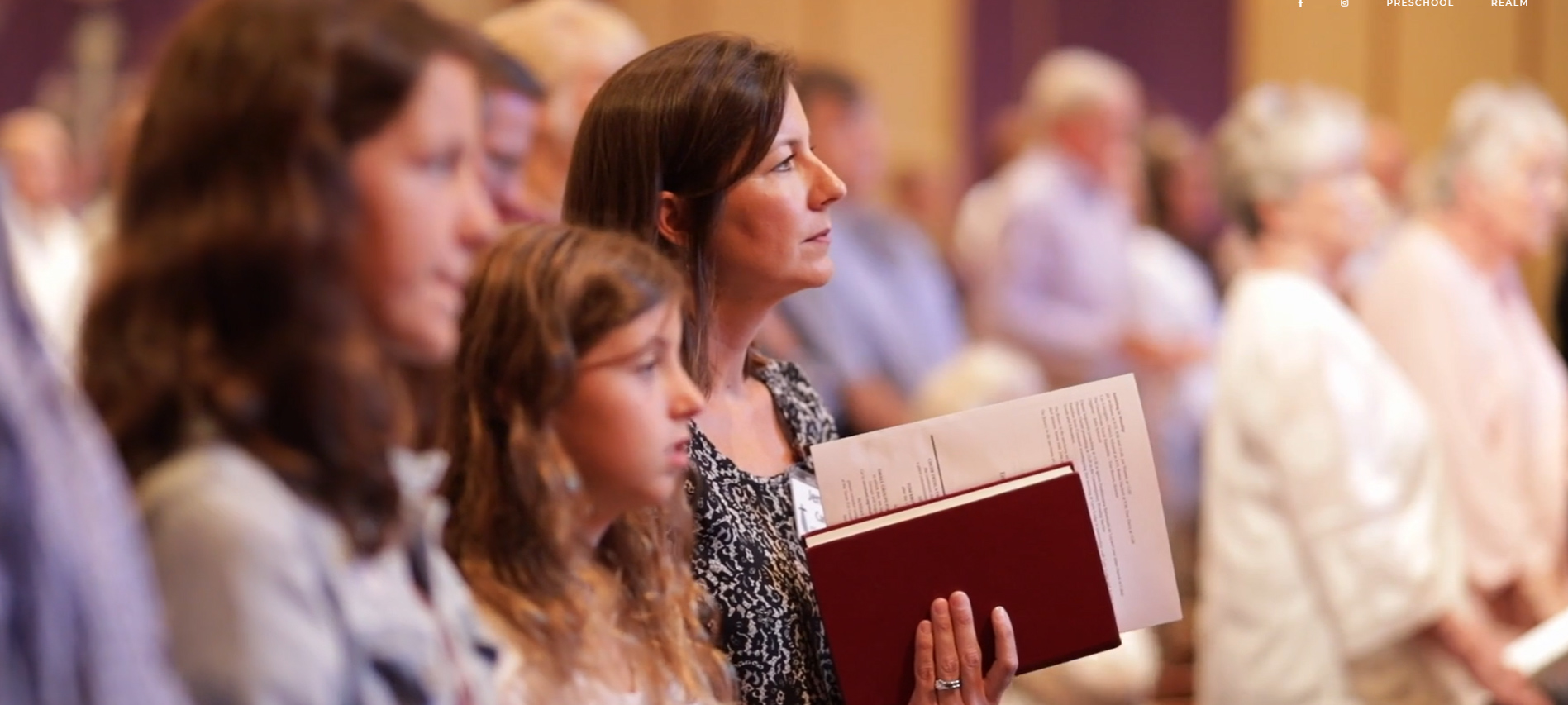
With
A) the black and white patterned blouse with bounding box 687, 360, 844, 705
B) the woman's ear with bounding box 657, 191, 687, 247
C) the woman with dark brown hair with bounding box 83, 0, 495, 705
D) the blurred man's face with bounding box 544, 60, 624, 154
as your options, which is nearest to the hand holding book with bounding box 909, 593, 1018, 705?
the black and white patterned blouse with bounding box 687, 360, 844, 705

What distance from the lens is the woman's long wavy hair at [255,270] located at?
107 centimetres

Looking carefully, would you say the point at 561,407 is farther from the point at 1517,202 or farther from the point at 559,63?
the point at 1517,202

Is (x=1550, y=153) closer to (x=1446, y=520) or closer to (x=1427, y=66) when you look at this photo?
(x=1446, y=520)

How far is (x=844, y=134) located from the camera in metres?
4.88

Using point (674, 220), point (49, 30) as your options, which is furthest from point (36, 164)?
point (674, 220)

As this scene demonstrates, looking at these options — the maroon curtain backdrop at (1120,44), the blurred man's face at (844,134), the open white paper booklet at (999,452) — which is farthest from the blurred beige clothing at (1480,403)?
the maroon curtain backdrop at (1120,44)

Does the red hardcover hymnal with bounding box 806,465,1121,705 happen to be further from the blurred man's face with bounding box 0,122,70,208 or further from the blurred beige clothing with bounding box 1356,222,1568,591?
the blurred man's face with bounding box 0,122,70,208

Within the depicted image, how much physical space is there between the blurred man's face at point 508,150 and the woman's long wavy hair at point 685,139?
17 cm

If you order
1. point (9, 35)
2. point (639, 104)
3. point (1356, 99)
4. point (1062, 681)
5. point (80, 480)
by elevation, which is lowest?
point (1062, 681)

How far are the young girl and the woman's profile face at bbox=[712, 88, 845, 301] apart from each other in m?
0.29

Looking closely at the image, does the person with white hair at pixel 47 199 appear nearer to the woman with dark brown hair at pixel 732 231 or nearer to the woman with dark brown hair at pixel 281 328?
the woman with dark brown hair at pixel 732 231

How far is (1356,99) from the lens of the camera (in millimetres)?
8219

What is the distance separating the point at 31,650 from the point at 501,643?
57 centimetres

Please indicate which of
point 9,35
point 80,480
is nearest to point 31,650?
point 80,480
